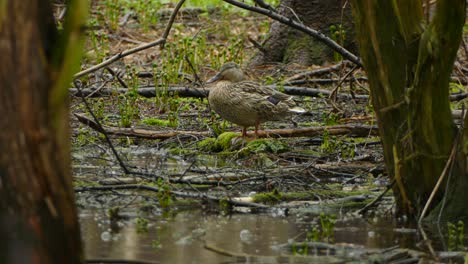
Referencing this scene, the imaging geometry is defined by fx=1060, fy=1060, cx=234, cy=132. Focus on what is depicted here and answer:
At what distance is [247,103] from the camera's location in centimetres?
965

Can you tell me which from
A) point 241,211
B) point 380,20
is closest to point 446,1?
point 380,20

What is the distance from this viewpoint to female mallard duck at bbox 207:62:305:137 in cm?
966

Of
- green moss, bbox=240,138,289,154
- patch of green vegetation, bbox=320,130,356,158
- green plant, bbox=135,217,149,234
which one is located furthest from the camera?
green moss, bbox=240,138,289,154

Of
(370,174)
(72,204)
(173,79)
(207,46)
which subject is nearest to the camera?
(72,204)

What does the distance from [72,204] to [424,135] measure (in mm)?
2938

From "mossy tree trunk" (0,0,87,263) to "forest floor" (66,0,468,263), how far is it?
102cm

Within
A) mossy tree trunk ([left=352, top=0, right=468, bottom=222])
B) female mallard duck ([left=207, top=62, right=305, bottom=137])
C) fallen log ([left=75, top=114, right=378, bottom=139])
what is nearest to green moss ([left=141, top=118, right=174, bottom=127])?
female mallard duck ([left=207, top=62, right=305, bottom=137])

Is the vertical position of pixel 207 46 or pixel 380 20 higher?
pixel 207 46

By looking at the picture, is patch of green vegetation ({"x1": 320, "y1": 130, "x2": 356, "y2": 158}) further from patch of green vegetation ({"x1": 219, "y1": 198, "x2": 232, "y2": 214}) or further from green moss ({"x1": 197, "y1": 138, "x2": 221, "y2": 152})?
patch of green vegetation ({"x1": 219, "y1": 198, "x2": 232, "y2": 214})

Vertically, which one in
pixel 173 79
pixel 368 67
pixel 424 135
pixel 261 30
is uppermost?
pixel 261 30

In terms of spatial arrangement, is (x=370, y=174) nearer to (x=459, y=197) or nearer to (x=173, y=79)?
(x=459, y=197)

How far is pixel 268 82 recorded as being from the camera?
12.5 metres

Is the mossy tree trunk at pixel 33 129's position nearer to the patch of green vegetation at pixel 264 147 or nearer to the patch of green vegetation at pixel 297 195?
the patch of green vegetation at pixel 297 195

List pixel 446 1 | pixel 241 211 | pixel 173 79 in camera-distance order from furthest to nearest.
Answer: pixel 173 79 < pixel 241 211 < pixel 446 1
